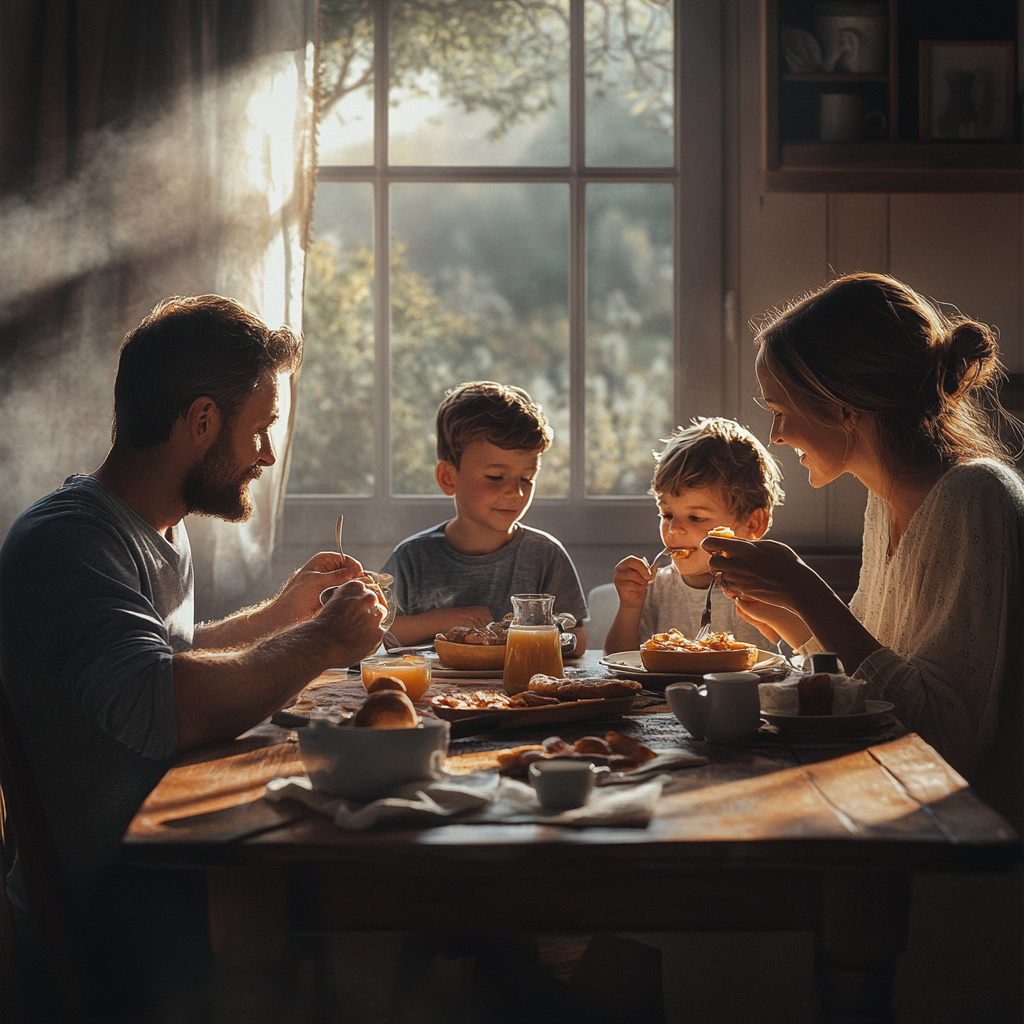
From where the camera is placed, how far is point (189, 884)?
1256 mm

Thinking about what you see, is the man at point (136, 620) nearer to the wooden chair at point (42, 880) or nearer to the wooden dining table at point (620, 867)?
the wooden chair at point (42, 880)

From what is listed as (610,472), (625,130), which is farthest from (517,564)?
(625,130)

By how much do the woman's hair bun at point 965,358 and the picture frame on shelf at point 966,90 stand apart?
50.8 inches

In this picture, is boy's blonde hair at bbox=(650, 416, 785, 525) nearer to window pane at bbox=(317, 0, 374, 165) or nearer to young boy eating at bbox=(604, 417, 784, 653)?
young boy eating at bbox=(604, 417, 784, 653)

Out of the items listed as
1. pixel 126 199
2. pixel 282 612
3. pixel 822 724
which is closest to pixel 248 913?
pixel 822 724

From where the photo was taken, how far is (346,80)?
3090 millimetres

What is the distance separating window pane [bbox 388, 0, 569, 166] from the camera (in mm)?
3088

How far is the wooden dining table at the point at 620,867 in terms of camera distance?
0.89 m

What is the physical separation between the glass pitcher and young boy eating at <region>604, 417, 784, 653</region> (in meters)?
0.65

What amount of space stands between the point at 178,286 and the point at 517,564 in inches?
48.6

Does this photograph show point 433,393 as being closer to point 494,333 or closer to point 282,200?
point 494,333

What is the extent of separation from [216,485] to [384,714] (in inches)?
28.2

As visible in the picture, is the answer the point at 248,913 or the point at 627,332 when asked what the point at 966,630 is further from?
the point at 627,332

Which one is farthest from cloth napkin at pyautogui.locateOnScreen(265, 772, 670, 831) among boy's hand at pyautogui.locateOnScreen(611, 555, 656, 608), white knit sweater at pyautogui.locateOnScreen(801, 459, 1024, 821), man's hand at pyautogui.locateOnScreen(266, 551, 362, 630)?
boy's hand at pyautogui.locateOnScreen(611, 555, 656, 608)
